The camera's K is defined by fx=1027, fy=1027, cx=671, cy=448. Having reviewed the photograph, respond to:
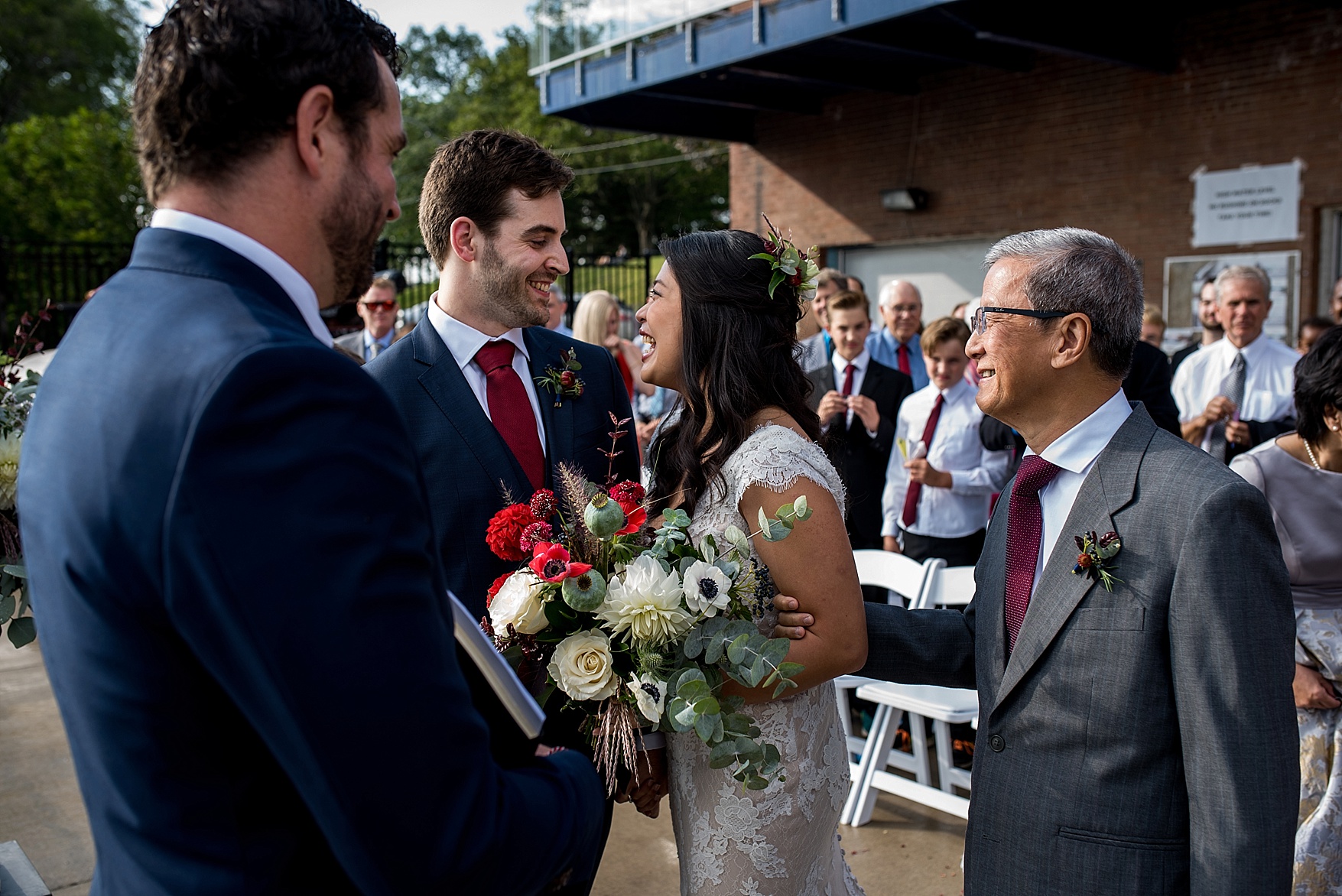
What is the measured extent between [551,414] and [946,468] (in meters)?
3.33

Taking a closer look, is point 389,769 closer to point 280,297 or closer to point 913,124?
point 280,297

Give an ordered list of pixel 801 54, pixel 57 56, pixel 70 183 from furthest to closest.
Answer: pixel 57 56 < pixel 70 183 < pixel 801 54

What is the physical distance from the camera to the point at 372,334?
7.36m

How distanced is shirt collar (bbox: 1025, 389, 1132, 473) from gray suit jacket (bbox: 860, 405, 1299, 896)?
5cm

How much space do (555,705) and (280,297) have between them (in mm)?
1149

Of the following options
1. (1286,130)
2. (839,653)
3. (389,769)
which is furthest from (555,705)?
(1286,130)

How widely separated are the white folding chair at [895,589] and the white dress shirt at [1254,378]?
261 centimetres

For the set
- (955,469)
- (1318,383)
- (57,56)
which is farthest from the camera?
(57,56)

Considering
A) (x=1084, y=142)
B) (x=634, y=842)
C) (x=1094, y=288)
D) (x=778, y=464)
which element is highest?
(x=1084, y=142)

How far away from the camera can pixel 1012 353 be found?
2.08 m

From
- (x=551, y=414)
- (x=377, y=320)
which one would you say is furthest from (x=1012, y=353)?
(x=377, y=320)

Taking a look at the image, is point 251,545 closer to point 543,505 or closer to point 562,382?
point 543,505

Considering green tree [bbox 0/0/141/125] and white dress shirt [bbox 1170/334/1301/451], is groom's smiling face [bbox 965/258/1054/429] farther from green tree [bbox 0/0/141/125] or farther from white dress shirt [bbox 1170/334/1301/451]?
green tree [bbox 0/0/141/125]

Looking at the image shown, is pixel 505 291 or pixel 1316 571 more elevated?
pixel 505 291
